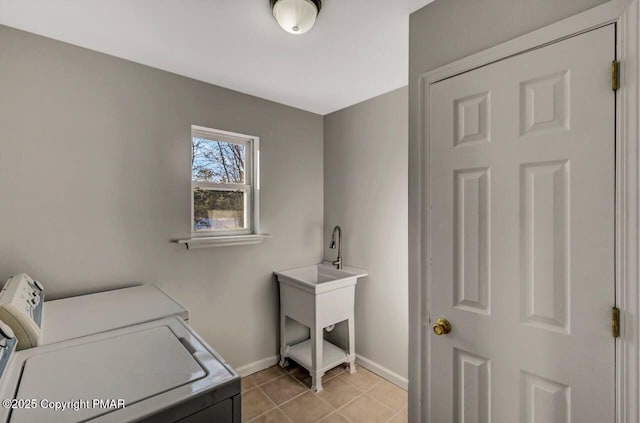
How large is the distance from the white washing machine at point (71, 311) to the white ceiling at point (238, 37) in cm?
137

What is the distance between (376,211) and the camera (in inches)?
103

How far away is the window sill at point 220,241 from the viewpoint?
7.23ft

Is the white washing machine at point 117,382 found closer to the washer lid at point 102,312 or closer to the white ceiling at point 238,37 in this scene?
the washer lid at point 102,312

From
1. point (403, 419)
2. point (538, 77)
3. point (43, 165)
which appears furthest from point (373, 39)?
point (403, 419)

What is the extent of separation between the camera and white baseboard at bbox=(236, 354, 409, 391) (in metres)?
2.43

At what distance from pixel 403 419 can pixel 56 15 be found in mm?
3191

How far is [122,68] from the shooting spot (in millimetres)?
1963

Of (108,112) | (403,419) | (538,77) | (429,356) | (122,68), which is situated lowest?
(403,419)

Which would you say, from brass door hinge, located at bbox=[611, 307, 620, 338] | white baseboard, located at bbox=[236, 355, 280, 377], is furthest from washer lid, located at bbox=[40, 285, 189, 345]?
brass door hinge, located at bbox=[611, 307, 620, 338]

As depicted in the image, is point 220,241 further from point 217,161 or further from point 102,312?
point 102,312

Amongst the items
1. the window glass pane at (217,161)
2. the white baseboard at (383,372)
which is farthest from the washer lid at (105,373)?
the white baseboard at (383,372)

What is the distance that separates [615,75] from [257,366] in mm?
2869

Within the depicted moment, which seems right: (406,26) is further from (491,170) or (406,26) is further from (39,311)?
(39,311)

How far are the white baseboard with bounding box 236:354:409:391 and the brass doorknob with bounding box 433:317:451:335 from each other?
1.36 m
